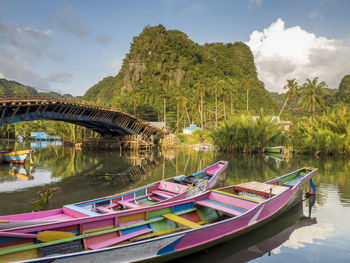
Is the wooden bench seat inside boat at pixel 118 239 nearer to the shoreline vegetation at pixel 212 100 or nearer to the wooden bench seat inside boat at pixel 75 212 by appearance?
the wooden bench seat inside boat at pixel 75 212

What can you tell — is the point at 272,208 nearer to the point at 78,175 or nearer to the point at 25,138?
the point at 78,175

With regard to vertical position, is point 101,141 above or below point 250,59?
below

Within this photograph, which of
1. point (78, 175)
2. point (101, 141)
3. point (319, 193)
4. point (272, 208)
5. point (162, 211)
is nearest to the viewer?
point (162, 211)

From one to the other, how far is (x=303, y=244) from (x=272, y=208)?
1.21m

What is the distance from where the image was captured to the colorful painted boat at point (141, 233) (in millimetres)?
4543

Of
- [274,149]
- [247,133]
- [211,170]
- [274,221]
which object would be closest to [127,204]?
[274,221]

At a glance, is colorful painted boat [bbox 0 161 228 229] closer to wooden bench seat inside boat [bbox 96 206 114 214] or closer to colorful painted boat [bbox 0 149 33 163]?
wooden bench seat inside boat [bbox 96 206 114 214]

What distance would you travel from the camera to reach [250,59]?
5620 inches

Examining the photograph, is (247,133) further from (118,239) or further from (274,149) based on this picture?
(118,239)

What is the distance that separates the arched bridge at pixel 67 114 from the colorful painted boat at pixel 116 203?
1671 centimetres

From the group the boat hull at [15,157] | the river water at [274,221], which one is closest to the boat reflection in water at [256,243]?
the river water at [274,221]

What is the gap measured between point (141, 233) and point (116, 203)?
2079 mm

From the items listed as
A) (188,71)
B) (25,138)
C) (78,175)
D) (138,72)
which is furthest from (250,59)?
(78,175)

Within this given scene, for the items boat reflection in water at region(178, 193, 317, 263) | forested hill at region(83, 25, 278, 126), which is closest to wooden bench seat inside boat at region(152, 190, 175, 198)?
boat reflection in water at region(178, 193, 317, 263)
